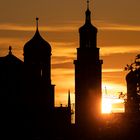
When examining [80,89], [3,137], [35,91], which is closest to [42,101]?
[35,91]

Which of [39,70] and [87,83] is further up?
[87,83]

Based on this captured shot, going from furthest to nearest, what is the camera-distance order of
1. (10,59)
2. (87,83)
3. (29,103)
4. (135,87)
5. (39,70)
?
(87,83) < (39,70) < (10,59) < (29,103) < (135,87)

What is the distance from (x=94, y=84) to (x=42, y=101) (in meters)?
19.3

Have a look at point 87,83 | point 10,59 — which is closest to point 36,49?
point 10,59

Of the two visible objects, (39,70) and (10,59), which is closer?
(10,59)

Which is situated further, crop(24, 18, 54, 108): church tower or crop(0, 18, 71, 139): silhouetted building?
crop(24, 18, 54, 108): church tower

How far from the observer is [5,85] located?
93125 mm

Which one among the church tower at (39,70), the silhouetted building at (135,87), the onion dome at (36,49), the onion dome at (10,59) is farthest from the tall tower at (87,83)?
the silhouetted building at (135,87)

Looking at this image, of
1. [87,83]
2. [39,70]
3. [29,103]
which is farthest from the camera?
[87,83]

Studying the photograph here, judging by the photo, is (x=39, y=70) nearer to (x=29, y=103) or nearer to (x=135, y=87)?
(x=29, y=103)

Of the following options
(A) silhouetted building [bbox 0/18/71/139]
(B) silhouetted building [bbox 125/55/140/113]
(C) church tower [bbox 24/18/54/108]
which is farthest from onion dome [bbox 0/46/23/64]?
(B) silhouetted building [bbox 125/55/140/113]

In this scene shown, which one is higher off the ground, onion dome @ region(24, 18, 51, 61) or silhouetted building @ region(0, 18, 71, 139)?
onion dome @ region(24, 18, 51, 61)

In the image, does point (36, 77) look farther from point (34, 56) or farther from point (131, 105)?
point (131, 105)

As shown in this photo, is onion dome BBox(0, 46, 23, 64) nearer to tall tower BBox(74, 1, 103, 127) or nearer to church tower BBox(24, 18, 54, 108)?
church tower BBox(24, 18, 54, 108)
